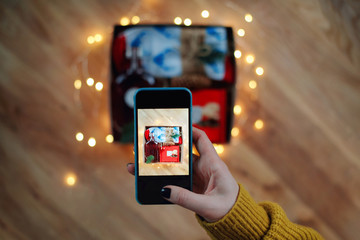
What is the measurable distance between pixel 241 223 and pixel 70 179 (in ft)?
2.34

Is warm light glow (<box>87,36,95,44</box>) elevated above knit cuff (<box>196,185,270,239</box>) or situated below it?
above

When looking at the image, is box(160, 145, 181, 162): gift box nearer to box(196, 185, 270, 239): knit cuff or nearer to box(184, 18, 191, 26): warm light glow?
box(196, 185, 270, 239): knit cuff

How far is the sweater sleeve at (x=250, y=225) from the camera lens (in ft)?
1.79

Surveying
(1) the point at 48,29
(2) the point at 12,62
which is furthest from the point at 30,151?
Answer: (1) the point at 48,29

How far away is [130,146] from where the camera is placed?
1.00 metres

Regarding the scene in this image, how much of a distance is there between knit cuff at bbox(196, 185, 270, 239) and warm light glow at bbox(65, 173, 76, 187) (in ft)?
2.05

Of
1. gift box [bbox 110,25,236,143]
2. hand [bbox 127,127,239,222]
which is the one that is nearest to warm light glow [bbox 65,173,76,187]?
gift box [bbox 110,25,236,143]

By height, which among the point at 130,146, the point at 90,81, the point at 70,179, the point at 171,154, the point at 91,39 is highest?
the point at 91,39

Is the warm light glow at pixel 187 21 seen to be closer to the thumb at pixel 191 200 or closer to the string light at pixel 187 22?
the string light at pixel 187 22

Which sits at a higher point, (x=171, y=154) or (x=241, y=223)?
(x=171, y=154)

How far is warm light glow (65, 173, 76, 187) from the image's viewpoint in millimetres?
1014

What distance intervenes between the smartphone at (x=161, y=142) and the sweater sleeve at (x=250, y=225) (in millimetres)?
105

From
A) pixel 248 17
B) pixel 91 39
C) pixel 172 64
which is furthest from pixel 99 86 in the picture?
pixel 248 17

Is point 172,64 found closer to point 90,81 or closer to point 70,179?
point 90,81
